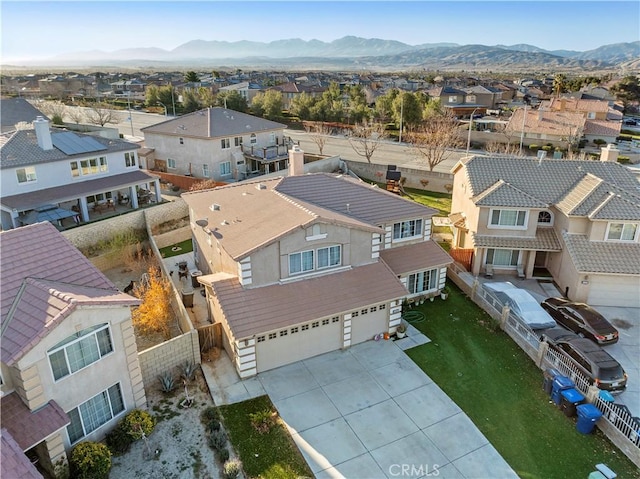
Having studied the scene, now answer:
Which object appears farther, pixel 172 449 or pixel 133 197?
pixel 133 197

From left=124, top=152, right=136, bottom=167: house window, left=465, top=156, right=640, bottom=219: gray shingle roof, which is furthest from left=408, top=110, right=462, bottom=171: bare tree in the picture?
left=124, top=152, right=136, bottom=167: house window

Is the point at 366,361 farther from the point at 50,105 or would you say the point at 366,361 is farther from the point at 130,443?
the point at 50,105

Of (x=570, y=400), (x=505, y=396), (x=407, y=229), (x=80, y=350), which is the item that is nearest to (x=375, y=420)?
(x=505, y=396)

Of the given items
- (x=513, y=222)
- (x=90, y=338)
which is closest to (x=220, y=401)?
(x=90, y=338)

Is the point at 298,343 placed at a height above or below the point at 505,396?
above

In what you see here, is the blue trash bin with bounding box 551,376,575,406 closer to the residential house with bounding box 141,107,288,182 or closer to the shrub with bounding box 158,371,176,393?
the shrub with bounding box 158,371,176,393

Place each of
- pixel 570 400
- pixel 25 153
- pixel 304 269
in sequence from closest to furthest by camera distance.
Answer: pixel 570 400 < pixel 304 269 < pixel 25 153

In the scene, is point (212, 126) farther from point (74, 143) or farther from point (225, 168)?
point (74, 143)
